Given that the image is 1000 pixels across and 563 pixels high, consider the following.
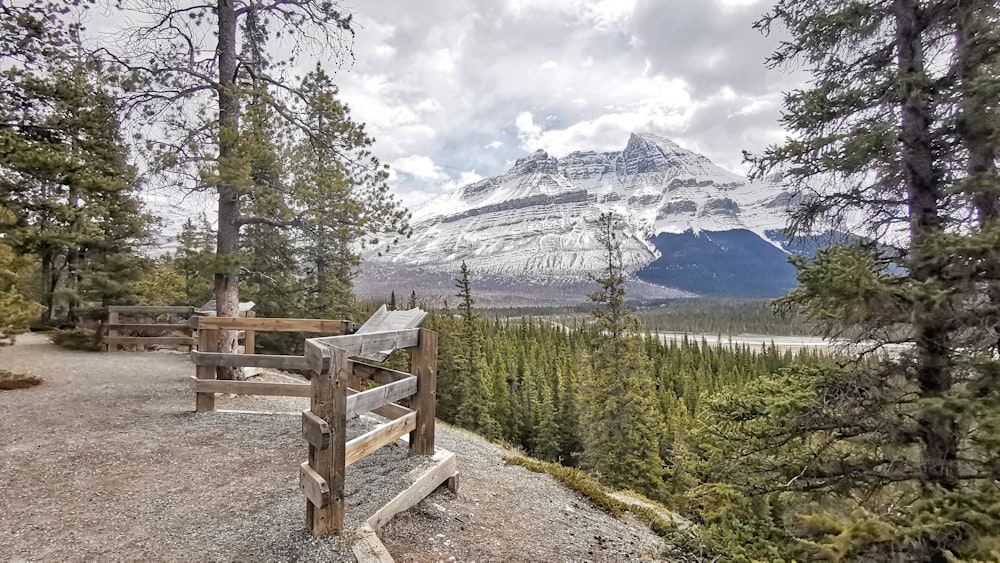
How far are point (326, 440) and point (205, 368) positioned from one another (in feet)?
18.5

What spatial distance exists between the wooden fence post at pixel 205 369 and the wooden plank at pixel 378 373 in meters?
3.24

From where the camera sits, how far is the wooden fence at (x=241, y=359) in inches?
295

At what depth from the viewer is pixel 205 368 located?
27.6 ft

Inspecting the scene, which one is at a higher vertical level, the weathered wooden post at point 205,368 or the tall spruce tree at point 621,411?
the weathered wooden post at point 205,368

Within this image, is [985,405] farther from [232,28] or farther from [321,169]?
[232,28]

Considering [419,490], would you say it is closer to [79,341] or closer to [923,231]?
[923,231]

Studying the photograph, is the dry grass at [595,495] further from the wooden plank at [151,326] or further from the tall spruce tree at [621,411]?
the wooden plank at [151,326]

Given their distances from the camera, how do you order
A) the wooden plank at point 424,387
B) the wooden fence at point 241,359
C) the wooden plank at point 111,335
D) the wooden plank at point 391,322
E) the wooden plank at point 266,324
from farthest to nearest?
the wooden plank at point 111,335, the wooden plank at point 266,324, the wooden fence at point 241,359, the wooden plank at point 424,387, the wooden plank at point 391,322

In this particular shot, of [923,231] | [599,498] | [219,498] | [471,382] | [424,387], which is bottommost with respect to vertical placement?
[471,382]

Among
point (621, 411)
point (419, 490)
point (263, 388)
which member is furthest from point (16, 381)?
point (621, 411)

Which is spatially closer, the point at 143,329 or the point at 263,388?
the point at 263,388

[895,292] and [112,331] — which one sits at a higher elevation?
[895,292]

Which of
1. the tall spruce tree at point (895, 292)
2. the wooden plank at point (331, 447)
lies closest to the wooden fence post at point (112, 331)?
the wooden plank at point (331, 447)

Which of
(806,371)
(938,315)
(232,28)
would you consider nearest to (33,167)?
(232,28)
